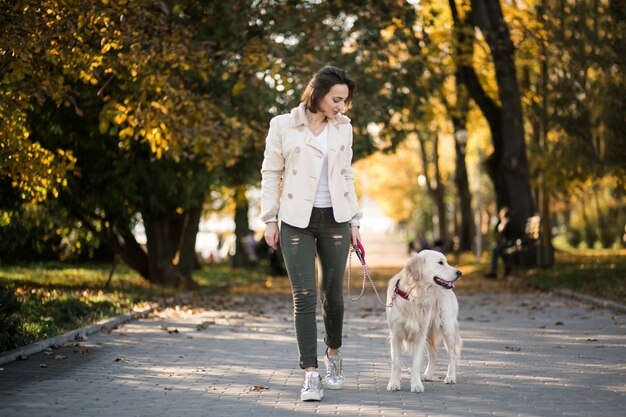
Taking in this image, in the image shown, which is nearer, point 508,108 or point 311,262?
point 311,262

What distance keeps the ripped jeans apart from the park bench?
18.3 metres

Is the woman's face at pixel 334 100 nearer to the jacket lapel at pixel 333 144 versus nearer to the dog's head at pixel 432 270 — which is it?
the jacket lapel at pixel 333 144

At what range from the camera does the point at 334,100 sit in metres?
7.73

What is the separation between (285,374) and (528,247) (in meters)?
18.0

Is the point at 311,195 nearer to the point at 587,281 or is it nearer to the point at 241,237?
the point at 587,281

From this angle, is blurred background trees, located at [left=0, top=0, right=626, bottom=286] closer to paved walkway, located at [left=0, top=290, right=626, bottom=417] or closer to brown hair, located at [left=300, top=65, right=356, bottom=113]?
paved walkway, located at [left=0, top=290, right=626, bottom=417]

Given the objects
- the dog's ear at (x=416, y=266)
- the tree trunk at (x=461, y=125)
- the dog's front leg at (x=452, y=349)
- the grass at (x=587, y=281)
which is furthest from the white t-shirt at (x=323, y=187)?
the tree trunk at (x=461, y=125)

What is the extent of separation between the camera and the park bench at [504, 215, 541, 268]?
2577cm

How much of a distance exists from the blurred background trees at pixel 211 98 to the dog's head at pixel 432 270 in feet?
20.0

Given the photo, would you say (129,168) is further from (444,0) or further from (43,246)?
(444,0)

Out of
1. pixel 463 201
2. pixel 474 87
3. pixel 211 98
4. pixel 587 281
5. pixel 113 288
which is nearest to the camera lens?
pixel 211 98

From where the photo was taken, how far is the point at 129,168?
68.6ft

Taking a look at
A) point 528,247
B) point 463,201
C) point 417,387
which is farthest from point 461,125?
point 417,387

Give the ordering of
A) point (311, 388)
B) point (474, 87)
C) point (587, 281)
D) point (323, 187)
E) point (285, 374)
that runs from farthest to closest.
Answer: point (474, 87) < point (587, 281) < point (285, 374) < point (323, 187) < point (311, 388)
